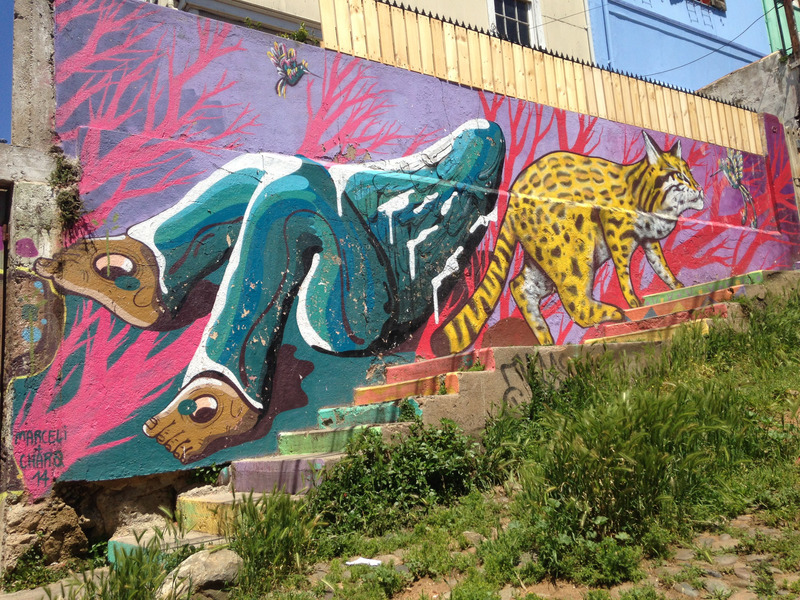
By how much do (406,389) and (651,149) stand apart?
5.60m

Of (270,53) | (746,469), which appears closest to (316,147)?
(270,53)

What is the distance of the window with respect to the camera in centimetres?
1203

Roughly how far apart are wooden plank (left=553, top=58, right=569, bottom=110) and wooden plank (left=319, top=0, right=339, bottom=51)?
10.0 ft

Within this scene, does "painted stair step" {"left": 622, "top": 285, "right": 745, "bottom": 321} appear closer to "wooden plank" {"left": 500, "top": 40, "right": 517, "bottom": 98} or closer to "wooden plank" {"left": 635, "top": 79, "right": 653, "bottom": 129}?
"wooden plank" {"left": 635, "top": 79, "right": 653, "bottom": 129}

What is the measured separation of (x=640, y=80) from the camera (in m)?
9.13

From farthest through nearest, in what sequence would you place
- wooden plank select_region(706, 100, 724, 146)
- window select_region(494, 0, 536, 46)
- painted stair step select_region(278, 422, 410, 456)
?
window select_region(494, 0, 536, 46), wooden plank select_region(706, 100, 724, 146), painted stair step select_region(278, 422, 410, 456)

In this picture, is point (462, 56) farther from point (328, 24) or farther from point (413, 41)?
point (328, 24)

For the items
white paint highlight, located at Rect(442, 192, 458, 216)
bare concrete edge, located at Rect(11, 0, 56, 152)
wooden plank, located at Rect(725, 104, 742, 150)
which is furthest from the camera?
wooden plank, located at Rect(725, 104, 742, 150)

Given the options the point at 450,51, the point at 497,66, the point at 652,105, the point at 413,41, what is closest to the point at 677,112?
the point at 652,105

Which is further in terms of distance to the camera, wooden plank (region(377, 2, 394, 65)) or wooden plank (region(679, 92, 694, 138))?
wooden plank (region(679, 92, 694, 138))

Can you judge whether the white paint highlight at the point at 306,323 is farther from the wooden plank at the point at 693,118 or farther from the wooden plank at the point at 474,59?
the wooden plank at the point at 693,118

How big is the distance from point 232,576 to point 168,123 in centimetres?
364

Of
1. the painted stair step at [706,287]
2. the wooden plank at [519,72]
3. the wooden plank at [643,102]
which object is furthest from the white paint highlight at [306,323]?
the wooden plank at [643,102]

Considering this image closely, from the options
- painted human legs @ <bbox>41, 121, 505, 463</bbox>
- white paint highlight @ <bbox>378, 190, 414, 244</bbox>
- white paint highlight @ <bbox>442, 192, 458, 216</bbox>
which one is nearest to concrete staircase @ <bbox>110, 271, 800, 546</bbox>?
painted human legs @ <bbox>41, 121, 505, 463</bbox>
